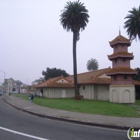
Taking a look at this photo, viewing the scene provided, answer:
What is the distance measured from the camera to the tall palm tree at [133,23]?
134ft

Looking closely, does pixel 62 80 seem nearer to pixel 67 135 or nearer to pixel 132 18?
pixel 132 18

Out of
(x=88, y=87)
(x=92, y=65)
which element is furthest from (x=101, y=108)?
(x=92, y=65)

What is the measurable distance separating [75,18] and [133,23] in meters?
11.8

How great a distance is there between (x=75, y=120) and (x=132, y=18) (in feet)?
107

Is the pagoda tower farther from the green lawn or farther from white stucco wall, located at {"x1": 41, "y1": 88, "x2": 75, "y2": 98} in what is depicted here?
white stucco wall, located at {"x1": 41, "y1": 88, "x2": 75, "y2": 98}

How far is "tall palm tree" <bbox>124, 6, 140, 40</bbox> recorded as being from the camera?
4071 cm

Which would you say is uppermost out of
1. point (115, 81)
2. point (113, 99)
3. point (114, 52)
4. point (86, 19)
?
point (86, 19)

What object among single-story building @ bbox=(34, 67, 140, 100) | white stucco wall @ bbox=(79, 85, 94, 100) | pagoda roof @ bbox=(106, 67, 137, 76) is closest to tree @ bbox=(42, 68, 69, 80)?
single-story building @ bbox=(34, 67, 140, 100)

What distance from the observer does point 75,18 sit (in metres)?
36.1

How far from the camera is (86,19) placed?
37344 millimetres

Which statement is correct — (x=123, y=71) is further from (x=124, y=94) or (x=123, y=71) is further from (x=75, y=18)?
(x=75, y=18)

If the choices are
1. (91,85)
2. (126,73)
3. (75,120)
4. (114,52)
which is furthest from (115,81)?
(75,120)

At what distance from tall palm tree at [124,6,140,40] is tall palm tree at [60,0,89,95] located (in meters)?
9.30

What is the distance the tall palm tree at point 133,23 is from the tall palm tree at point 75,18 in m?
9.30
